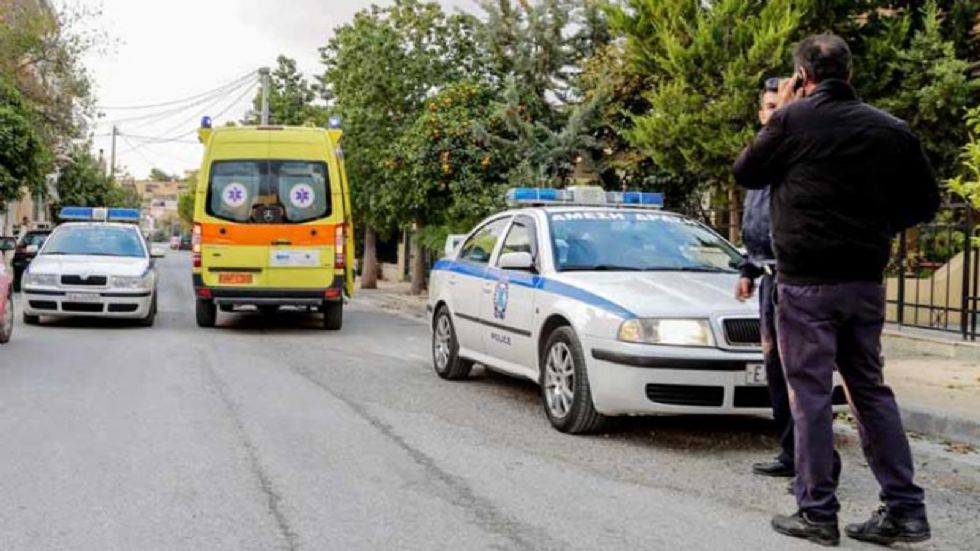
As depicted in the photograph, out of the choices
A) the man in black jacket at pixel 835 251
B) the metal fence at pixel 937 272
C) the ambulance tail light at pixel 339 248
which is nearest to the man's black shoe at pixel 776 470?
the man in black jacket at pixel 835 251

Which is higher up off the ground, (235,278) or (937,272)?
(937,272)

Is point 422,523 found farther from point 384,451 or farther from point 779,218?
point 779,218

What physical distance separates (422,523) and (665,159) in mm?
9352

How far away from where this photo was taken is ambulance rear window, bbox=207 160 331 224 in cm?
1405

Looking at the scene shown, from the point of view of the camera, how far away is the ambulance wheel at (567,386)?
6.80 meters

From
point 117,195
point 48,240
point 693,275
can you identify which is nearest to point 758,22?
point 693,275

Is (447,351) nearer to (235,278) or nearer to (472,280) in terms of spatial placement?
(472,280)

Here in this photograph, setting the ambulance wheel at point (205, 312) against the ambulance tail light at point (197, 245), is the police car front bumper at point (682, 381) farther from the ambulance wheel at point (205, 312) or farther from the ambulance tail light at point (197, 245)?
the ambulance wheel at point (205, 312)

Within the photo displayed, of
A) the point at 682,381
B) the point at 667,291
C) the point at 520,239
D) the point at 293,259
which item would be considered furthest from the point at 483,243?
the point at 293,259

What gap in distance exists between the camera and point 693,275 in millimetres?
7406

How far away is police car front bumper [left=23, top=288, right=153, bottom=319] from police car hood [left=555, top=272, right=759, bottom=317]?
840 centimetres

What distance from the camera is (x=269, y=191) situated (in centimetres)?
1413

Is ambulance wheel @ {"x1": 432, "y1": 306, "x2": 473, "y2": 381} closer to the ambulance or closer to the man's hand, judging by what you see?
the man's hand

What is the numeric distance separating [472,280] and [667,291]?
251 cm
